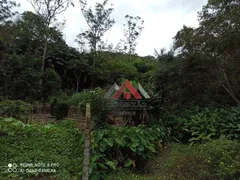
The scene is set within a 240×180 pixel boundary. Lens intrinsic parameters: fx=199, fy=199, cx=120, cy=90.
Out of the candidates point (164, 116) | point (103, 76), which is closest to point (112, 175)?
point (164, 116)

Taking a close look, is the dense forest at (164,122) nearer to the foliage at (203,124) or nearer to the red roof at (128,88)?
the foliage at (203,124)

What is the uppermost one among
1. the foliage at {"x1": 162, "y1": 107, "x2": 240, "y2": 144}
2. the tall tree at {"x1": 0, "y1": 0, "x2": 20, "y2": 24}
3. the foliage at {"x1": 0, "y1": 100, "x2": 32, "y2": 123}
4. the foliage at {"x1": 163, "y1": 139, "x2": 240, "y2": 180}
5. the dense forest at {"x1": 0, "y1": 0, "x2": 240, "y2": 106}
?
the tall tree at {"x1": 0, "y1": 0, "x2": 20, "y2": 24}

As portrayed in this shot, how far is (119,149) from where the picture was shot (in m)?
3.16

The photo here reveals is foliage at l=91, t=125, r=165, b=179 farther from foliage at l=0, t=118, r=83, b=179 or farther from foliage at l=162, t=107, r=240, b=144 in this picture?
foliage at l=162, t=107, r=240, b=144

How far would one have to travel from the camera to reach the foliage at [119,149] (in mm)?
2902

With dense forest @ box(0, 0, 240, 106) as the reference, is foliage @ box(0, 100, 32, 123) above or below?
below

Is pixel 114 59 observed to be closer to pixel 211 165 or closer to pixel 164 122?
pixel 164 122

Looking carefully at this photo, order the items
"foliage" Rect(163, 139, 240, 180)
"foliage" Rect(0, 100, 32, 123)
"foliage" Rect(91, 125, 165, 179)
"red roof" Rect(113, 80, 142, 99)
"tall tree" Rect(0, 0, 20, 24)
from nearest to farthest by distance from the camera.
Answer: "foliage" Rect(163, 139, 240, 180) < "foliage" Rect(91, 125, 165, 179) < "foliage" Rect(0, 100, 32, 123) < "red roof" Rect(113, 80, 142, 99) < "tall tree" Rect(0, 0, 20, 24)

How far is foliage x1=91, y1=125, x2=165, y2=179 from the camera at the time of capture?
9.52 ft

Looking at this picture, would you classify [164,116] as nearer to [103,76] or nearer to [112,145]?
[112,145]

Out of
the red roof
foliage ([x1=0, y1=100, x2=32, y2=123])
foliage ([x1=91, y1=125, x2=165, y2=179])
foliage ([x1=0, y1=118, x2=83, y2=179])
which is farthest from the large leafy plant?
foliage ([x1=0, y1=100, x2=32, y2=123])

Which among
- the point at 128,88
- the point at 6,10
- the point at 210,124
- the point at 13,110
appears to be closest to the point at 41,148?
the point at 13,110

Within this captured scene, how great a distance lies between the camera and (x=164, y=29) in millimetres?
9312

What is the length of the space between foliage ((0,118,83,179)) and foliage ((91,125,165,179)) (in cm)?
30
